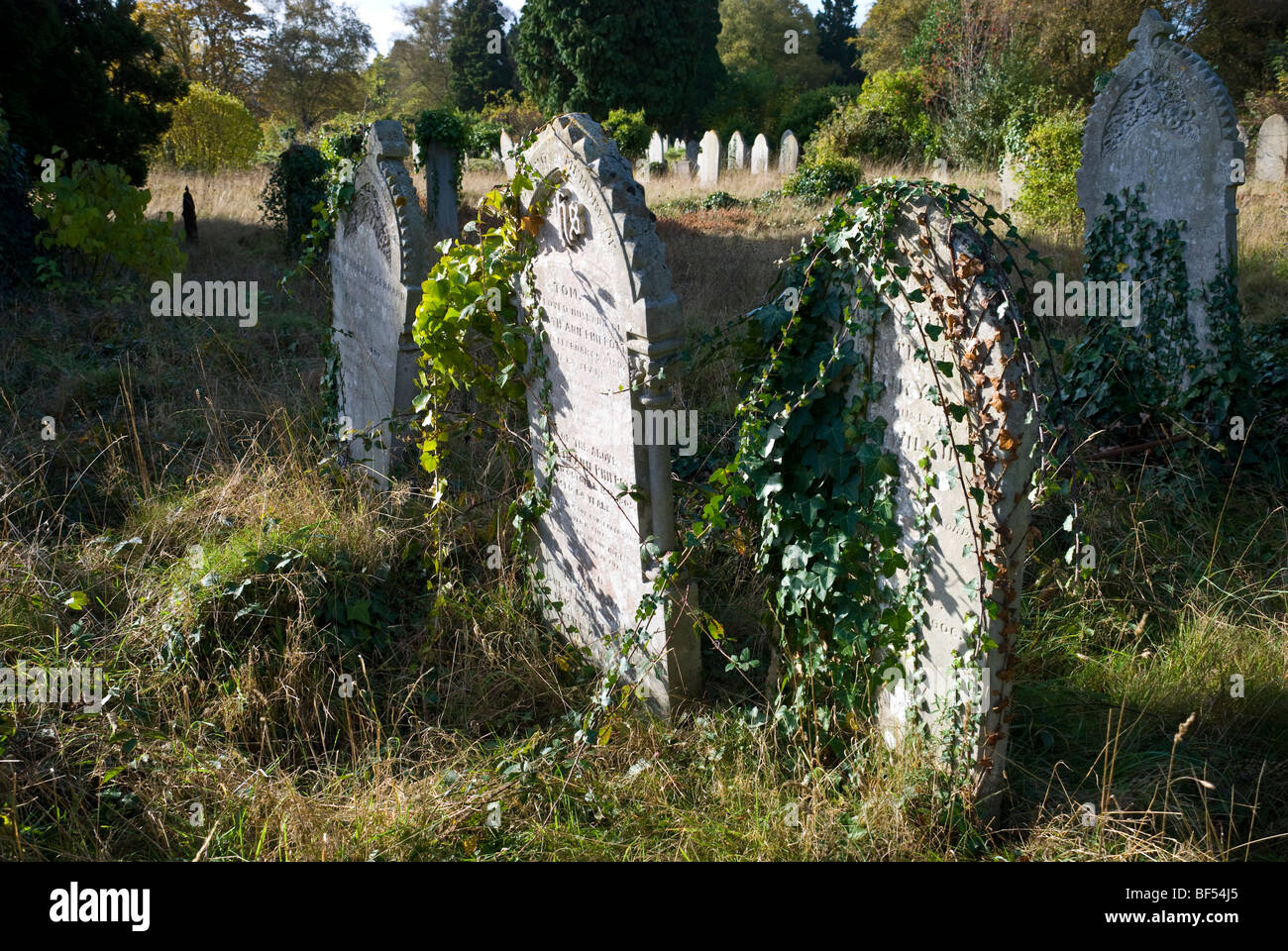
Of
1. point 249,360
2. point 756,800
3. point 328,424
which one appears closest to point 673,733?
point 756,800

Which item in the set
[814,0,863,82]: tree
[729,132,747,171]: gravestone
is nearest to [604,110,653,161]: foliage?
[729,132,747,171]: gravestone

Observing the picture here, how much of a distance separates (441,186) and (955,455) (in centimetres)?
947

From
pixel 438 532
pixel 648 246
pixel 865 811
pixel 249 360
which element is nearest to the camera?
pixel 865 811

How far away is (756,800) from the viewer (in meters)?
2.89

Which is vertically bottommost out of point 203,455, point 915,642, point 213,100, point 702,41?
point 915,642

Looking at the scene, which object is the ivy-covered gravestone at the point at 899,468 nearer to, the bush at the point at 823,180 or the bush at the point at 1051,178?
the bush at the point at 1051,178

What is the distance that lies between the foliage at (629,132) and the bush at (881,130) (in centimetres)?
366

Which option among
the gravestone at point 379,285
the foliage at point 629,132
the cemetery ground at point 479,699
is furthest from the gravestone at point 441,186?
the foliage at point 629,132

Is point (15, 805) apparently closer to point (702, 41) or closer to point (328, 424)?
point (328, 424)

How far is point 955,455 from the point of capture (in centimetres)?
262

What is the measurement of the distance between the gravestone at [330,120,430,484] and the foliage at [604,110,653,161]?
1413 centimetres

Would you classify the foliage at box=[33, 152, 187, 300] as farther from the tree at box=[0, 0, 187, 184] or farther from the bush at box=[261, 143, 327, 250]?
the bush at box=[261, 143, 327, 250]

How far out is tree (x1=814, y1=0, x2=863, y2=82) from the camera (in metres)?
37.8

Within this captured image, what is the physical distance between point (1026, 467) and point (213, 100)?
1981cm
